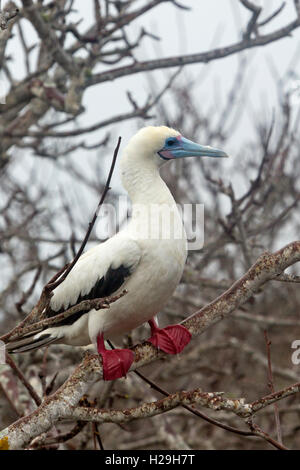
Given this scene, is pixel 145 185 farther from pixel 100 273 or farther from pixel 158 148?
pixel 100 273

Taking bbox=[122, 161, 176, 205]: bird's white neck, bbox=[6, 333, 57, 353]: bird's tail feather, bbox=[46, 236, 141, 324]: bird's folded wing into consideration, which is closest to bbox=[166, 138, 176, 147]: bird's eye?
bbox=[122, 161, 176, 205]: bird's white neck

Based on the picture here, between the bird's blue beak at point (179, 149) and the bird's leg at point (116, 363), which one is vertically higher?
the bird's blue beak at point (179, 149)

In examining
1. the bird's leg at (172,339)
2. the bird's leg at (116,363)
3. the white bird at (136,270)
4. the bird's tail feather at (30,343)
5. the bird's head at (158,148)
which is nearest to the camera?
the bird's leg at (116,363)

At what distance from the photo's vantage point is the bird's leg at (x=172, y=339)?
144 inches

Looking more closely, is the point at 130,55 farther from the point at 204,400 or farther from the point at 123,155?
the point at 204,400

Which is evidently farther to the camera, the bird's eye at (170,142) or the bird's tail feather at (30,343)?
the bird's eye at (170,142)

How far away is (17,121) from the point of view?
6703 millimetres

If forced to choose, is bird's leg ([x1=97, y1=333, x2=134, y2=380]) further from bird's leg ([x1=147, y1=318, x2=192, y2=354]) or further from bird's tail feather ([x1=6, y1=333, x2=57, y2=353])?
bird's tail feather ([x1=6, y1=333, x2=57, y2=353])

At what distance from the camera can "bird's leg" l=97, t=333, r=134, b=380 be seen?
11.4 feet

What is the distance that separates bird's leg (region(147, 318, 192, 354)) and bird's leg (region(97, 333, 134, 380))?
181 mm

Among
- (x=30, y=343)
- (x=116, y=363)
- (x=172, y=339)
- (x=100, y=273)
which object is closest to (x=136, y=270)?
(x=100, y=273)

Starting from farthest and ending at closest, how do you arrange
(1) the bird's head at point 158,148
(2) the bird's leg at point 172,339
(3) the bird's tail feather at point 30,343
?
(1) the bird's head at point 158,148 < (3) the bird's tail feather at point 30,343 < (2) the bird's leg at point 172,339

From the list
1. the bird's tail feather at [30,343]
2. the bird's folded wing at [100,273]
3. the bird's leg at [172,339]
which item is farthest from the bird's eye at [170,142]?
the bird's tail feather at [30,343]

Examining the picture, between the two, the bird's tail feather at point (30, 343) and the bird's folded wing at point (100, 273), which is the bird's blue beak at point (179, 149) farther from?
the bird's tail feather at point (30, 343)
